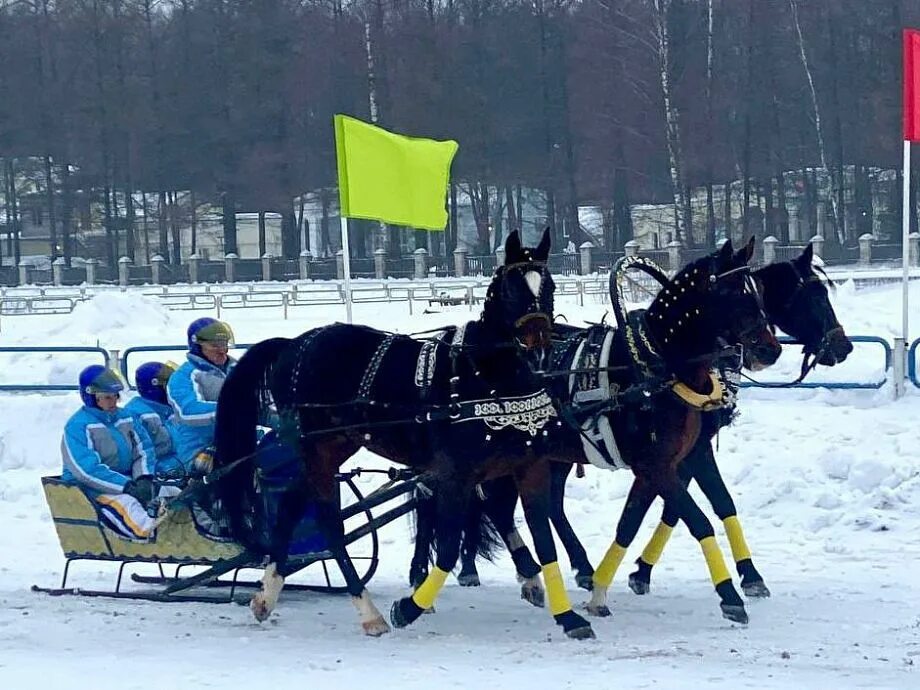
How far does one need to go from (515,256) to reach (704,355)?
135cm

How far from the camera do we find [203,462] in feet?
28.5

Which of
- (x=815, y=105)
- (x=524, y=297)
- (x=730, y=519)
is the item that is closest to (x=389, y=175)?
(x=730, y=519)

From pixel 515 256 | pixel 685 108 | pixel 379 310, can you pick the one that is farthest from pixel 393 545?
pixel 685 108

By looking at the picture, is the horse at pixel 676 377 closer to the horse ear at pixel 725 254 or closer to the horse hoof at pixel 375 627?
the horse ear at pixel 725 254

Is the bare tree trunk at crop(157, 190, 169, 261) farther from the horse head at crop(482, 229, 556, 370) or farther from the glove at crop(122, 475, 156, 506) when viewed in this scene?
the horse head at crop(482, 229, 556, 370)

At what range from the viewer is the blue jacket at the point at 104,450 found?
28.0 ft

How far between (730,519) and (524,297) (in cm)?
223

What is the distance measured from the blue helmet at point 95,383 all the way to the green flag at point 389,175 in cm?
426

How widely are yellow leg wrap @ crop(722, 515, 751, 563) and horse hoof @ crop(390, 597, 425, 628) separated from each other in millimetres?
1979

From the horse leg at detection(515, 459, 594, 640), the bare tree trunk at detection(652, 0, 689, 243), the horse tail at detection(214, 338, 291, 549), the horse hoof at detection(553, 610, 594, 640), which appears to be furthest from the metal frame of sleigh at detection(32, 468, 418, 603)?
the bare tree trunk at detection(652, 0, 689, 243)

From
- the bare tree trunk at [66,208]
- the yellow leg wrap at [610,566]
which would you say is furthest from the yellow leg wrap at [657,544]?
the bare tree trunk at [66,208]

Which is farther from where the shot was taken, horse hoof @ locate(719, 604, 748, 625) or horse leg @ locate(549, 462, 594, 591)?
horse leg @ locate(549, 462, 594, 591)

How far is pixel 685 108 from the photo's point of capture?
40.2 m

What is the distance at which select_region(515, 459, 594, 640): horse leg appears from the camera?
24.3ft
